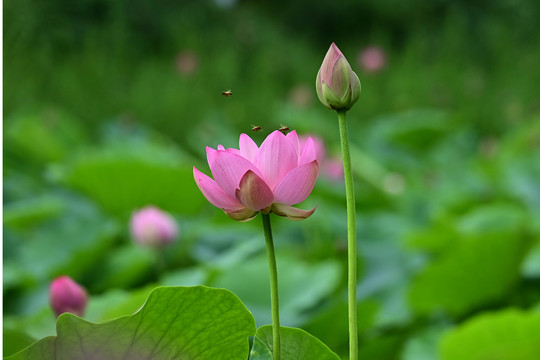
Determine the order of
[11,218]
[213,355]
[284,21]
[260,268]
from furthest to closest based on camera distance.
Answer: [284,21] → [11,218] → [260,268] → [213,355]

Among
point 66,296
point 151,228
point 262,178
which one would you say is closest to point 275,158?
point 262,178

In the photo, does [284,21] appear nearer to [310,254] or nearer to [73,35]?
[73,35]

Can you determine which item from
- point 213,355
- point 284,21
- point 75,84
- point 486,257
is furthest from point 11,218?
point 284,21

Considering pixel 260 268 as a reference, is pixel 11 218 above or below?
above

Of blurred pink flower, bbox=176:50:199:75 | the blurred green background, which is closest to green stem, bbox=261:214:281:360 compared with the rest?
the blurred green background

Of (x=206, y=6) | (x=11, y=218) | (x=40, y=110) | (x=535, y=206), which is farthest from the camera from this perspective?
(x=206, y=6)

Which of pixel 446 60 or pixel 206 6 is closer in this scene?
pixel 446 60

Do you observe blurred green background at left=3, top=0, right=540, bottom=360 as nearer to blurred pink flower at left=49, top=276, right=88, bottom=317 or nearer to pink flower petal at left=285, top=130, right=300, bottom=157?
blurred pink flower at left=49, top=276, right=88, bottom=317

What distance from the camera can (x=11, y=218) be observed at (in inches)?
46.0

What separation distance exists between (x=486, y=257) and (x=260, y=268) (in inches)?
11.3

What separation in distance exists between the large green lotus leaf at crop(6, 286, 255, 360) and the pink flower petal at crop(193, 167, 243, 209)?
0.11 feet

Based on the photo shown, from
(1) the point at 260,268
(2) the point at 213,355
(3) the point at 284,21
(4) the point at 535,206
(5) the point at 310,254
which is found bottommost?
(2) the point at 213,355

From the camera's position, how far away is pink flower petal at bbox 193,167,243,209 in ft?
0.96

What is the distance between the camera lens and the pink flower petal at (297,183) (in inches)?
11.3
